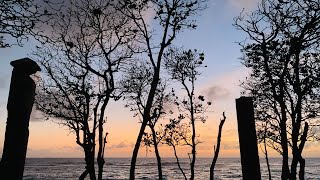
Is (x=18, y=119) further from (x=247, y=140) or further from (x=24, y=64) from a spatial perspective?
(x=247, y=140)

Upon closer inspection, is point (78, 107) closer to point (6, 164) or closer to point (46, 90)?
point (46, 90)

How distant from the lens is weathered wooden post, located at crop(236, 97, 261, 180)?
13.6 ft

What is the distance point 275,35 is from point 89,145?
10729mm

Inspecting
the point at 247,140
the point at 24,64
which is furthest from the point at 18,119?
the point at 247,140

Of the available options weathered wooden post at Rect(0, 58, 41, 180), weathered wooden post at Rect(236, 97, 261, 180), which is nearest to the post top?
weathered wooden post at Rect(0, 58, 41, 180)

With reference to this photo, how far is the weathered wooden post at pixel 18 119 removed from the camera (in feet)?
10.3

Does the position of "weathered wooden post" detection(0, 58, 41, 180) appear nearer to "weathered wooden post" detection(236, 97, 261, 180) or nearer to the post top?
the post top

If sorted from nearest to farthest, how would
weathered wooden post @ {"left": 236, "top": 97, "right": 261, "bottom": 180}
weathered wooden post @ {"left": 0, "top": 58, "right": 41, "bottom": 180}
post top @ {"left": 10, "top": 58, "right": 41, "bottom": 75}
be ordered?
weathered wooden post @ {"left": 0, "top": 58, "right": 41, "bottom": 180} < post top @ {"left": 10, "top": 58, "right": 41, "bottom": 75} < weathered wooden post @ {"left": 236, "top": 97, "right": 261, "bottom": 180}

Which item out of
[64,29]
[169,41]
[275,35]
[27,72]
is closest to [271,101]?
[275,35]

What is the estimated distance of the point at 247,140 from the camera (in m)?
4.31

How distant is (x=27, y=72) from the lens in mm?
3500

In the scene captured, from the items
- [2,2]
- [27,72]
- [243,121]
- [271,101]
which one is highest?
[271,101]

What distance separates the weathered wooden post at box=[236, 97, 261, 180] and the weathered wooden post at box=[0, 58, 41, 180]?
2.61m

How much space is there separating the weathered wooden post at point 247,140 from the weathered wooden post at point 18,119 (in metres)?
2.61
